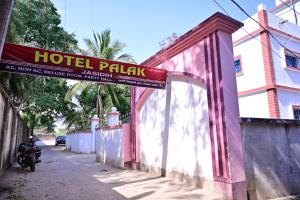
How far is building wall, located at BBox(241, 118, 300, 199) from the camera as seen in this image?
6.34 meters

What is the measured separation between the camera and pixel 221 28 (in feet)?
22.4

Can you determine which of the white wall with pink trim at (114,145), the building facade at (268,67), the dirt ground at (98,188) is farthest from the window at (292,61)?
the dirt ground at (98,188)

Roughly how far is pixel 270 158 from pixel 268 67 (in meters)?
7.44

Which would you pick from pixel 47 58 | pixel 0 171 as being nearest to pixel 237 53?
pixel 47 58

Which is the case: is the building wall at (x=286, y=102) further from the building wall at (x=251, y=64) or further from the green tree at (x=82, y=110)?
the green tree at (x=82, y=110)

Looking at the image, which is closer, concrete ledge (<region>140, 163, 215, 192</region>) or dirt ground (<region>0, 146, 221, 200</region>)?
dirt ground (<region>0, 146, 221, 200</region>)

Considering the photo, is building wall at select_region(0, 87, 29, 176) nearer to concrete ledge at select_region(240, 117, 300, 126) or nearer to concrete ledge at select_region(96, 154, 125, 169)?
concrete ledge at select_region(96, 154, 125, 169)

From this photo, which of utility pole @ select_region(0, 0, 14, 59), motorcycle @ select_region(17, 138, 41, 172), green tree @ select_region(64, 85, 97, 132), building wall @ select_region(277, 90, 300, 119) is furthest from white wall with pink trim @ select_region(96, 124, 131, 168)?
green tree @ select_region(64, 85, 97, 132)

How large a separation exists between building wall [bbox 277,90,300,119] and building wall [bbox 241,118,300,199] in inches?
242

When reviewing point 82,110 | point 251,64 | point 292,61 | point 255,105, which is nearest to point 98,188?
point 255,105

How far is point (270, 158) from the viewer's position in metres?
6.61

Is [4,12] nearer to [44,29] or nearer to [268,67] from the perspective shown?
[268,67]

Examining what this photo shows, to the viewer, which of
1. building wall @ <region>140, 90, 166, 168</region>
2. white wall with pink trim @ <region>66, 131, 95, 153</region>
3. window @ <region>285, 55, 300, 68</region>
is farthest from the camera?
white wall with pink trim @ <region>66, 131, 95, 153</region>

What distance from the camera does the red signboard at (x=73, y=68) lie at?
6.75m
